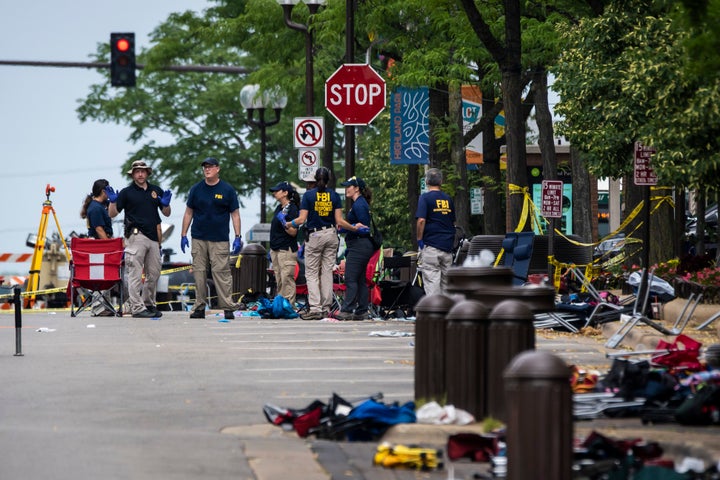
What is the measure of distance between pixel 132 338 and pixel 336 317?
435 centimetres

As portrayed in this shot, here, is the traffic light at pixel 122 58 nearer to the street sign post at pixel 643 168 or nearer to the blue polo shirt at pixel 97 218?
the blue polo shirt at pixel 97 218

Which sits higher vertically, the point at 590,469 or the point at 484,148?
the point at 484,148

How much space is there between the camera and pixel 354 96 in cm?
2602

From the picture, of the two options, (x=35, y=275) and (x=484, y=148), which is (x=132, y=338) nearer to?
(x=35, y=275)

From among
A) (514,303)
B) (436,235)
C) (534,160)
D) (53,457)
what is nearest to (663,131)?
(436,235)

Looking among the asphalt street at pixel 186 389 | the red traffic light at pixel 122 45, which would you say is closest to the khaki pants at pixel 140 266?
the asphalt street at pixel 186 389

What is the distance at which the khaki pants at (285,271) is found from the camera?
24.8 metres

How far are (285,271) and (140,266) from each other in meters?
2.76

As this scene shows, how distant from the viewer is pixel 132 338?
60.5 ft

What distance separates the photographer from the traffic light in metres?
30.3

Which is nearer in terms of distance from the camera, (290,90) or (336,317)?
(336,317)

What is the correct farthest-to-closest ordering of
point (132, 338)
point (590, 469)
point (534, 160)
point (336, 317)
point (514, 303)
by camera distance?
1. point (534, 160)
2. point (336, 317)
3. point (132, 338)
4. point (514, 303)
5. point (590, 469)

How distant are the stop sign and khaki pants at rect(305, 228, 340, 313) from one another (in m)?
4.11

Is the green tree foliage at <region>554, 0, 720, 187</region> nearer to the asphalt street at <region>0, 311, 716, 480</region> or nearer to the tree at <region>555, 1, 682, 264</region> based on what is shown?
the tree at <region>555, 1, 682, 264</region>
